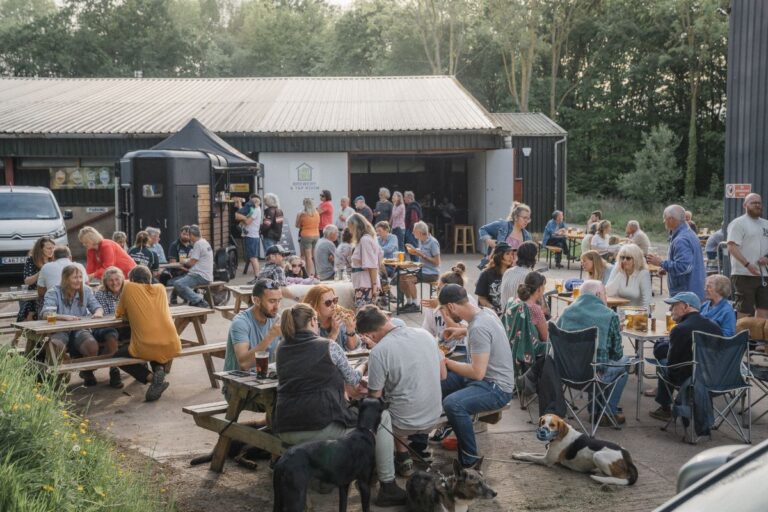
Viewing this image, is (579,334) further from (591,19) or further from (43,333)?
(591,19)

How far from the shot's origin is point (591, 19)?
40.1 metres

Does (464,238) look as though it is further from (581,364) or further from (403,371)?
(403,371)

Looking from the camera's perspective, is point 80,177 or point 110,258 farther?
point 80,177

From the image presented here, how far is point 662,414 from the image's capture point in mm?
7270

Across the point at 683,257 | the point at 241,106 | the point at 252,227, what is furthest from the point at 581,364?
the point at 241,106

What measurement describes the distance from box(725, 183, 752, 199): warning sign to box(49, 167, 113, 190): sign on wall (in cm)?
1480

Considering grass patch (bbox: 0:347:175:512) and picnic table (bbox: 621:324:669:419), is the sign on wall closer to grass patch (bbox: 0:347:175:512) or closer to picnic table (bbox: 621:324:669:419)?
picnic table (bbox: 621:324:669:419)

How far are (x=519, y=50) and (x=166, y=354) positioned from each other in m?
34.6

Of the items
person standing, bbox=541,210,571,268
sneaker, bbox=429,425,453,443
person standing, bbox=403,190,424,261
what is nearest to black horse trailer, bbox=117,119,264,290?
person standing, bbox=403,190,424,261

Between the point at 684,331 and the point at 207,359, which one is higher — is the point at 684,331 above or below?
above

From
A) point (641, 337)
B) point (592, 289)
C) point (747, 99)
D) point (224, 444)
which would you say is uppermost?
point (747, 99)

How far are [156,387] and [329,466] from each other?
3.54 m

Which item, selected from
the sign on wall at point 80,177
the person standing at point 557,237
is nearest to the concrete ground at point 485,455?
the person standing at point 557,237

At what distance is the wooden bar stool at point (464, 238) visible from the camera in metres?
22.2
